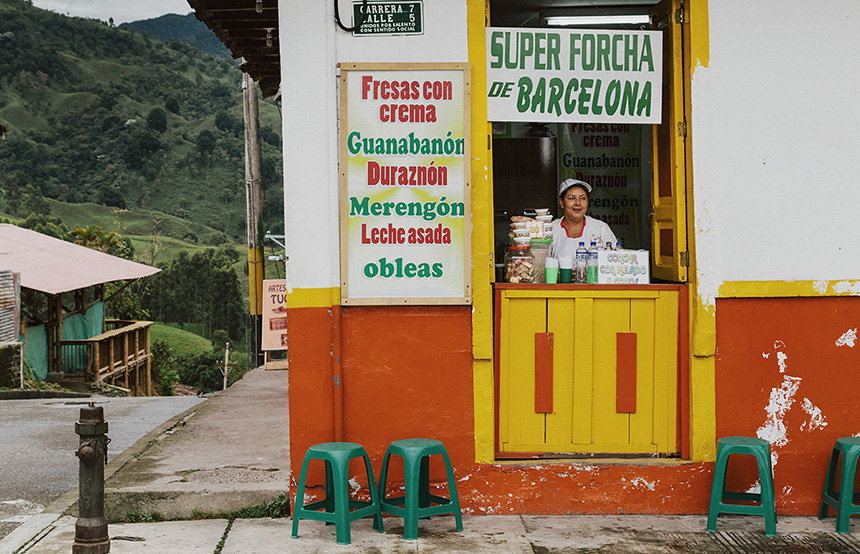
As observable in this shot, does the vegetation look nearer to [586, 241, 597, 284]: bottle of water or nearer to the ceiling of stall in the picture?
the ceiling of stall

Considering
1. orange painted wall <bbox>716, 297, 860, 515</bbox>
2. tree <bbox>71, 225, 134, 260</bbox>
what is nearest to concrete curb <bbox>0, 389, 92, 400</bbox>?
orange painted wall <bbox>716, 297, 860, 515</bbox>

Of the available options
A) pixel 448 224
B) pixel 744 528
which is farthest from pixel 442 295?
pixel 744 528

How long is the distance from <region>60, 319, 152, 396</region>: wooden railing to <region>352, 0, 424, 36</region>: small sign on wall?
17809mm

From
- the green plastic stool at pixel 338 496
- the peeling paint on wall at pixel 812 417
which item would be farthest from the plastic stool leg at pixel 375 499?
the peeling paint on wall at pixel 812 417

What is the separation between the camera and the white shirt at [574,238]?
6.42 m

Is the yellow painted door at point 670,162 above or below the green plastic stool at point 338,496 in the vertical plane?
above

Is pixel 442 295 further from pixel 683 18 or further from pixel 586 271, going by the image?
pixel 683 18

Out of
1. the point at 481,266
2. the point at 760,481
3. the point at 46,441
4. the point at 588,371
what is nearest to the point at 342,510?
the point at 481,266

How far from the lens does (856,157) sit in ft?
18.2

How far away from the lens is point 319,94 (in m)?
5.36

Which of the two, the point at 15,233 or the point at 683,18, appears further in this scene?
the point at 15,233

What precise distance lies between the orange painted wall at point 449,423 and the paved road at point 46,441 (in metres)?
2.55

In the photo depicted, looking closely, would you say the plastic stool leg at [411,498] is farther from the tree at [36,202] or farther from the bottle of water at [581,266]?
the tree at [36,202]

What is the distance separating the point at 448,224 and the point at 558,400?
1.37 m
